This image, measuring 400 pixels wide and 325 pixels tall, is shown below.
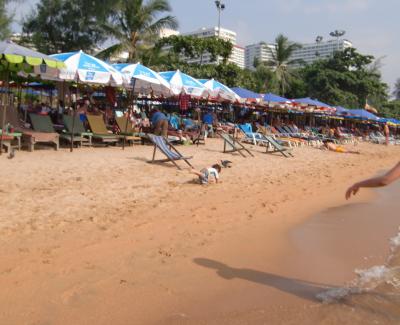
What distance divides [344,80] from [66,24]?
28517mm

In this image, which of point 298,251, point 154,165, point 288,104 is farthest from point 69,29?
point 298,251

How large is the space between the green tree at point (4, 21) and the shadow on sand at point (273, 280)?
73.6ft

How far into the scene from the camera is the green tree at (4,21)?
22.6 m

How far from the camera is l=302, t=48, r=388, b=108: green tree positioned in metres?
42.9

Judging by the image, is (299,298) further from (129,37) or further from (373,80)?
(373,80)

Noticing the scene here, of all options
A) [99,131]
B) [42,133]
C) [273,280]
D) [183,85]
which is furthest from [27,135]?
[273,280]

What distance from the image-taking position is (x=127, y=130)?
521 inches

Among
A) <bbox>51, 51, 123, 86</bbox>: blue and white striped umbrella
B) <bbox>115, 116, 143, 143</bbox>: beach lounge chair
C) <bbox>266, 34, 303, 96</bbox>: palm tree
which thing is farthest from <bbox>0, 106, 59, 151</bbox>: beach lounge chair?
<bbox>266, 34, 303, 96</bbox>: palm tree

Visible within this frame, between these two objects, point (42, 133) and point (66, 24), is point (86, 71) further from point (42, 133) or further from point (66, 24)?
point (66, 24)

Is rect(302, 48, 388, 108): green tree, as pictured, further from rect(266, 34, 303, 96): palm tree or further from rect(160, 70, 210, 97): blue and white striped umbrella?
rect(160, 70, 210, 97): blue and white striped umbrella

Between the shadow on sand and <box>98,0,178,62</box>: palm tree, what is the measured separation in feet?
70.4

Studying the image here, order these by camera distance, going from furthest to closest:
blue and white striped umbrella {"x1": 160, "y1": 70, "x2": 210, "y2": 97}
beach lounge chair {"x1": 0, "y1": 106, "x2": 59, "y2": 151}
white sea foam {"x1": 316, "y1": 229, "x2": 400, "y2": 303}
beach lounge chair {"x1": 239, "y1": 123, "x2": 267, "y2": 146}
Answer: beach lounge chair {"x1": 239, "y1": 123, "x2": 267, "y2": 146} < blue and white striped umbrella {"x1": 160, "y1": 70, "x2": 210, "y2": 97} < beach lounge chair {"x1": 0, "y1": 106, "x2": 59, "y2": 151} < white sea foam {"x1": 316, "y1": 229, "x2": 400, "y2": 303}

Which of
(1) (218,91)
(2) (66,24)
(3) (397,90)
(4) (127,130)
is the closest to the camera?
(4) (127,130)

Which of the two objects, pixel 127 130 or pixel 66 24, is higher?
pixel 66 24
